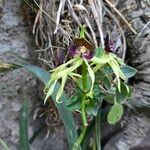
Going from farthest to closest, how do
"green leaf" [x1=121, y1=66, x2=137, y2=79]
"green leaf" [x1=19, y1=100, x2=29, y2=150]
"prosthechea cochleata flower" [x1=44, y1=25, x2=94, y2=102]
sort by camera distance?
"green leaf" [x1=19, y1=100, x2=29, y2=150] < "green leaf" [x1=121, y1=66, x2=137, y2=79] < "prosthechea cochleata flower" [x1=44, y1=25, x2=94, y2=102]

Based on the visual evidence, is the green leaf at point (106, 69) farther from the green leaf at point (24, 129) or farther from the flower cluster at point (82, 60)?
the green leaf at point (24, 129)

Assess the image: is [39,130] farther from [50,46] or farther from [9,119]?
[50,46]

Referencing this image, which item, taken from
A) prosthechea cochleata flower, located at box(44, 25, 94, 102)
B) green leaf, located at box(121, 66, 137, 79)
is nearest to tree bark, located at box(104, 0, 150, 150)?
green leaf, located at box(121, 66, 137, 79)

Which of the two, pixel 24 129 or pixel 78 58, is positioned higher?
pixel 78 58

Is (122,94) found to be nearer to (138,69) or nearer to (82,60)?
(82,60)

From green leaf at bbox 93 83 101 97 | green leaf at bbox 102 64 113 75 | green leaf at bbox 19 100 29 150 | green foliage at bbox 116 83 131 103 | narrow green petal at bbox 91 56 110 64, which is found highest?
narrow green petal at bbox 91 56 110 64

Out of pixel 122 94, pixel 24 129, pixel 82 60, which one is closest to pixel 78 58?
pixel 82 60

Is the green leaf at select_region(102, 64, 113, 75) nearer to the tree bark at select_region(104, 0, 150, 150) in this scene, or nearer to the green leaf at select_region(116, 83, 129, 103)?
the green leaf at select_region(116, 83, 129, 103)

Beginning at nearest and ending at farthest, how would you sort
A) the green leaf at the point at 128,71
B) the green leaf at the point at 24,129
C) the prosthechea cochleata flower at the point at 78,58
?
the prosthechea cochleata flower at the point at 78,58
the green leaf at the point at 128,71
the green leaf at the point at 24,129

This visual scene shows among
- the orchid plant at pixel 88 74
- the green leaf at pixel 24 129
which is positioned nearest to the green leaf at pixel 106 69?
the orchid plant at pixel 88 74

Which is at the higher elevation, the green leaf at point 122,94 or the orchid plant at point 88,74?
the orchid plant at point 88,74

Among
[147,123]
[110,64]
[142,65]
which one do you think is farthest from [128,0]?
[110,64]
